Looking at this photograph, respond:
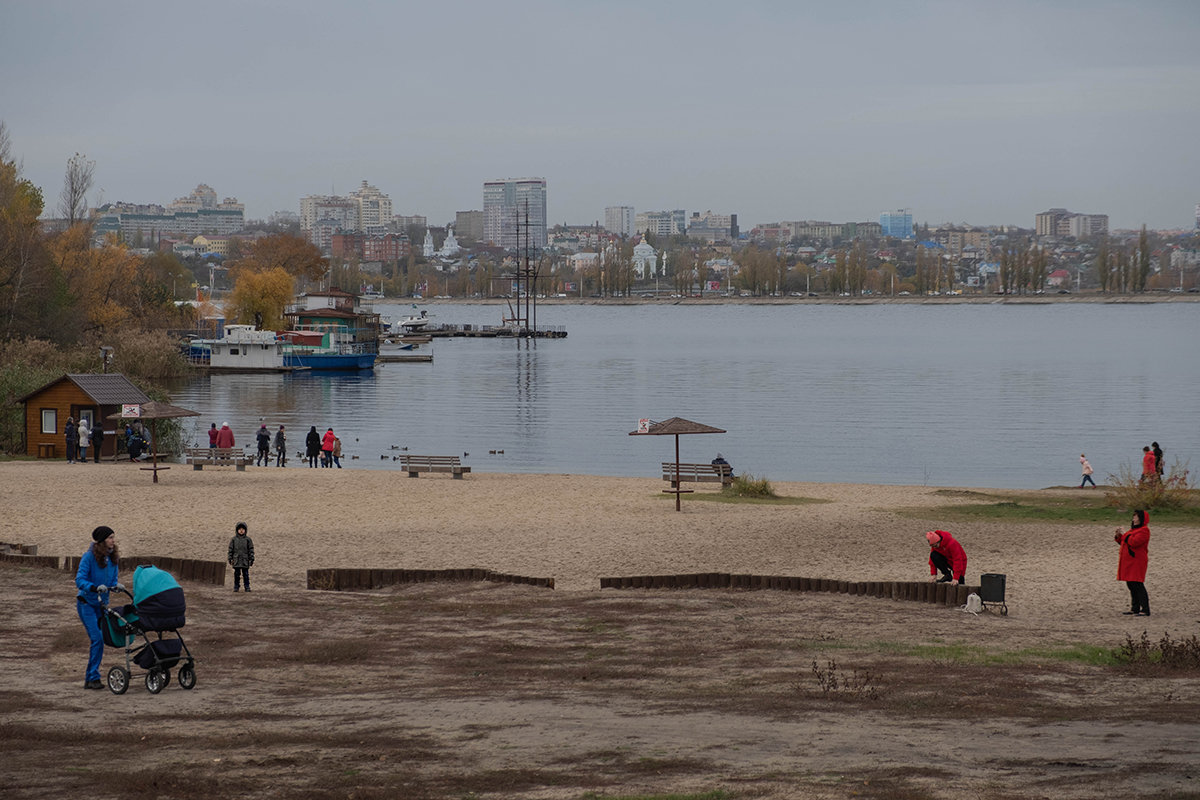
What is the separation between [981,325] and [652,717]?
19232 cm

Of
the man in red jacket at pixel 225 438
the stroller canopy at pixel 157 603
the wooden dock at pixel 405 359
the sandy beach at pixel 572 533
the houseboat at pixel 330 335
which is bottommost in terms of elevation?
the sandy beach at pixel 572 533

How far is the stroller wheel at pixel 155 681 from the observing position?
42.1ft

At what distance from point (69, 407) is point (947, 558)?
1201 inches

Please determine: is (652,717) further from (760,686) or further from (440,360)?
(440,360)

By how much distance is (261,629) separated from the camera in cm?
1669

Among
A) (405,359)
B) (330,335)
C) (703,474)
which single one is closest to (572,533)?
(703,474)

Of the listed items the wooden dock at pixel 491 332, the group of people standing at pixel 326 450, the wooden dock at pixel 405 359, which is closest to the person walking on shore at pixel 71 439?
the group of people standing at pixel 326 450

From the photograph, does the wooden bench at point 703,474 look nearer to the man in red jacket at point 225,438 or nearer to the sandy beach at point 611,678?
the sandy beach at point 611,678

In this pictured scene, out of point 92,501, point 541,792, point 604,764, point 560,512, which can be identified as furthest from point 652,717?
point 92,501

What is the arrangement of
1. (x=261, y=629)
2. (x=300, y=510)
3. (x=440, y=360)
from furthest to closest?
(x=440, y=360) < (x=300, y=510) < (x=261, y=629)

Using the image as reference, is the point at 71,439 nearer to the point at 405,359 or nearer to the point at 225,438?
the point at 225,438

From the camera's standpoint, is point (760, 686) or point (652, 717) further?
point (760, 686)

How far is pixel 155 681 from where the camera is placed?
1285 cm

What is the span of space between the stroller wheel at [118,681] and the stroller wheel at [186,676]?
1.66 feet
